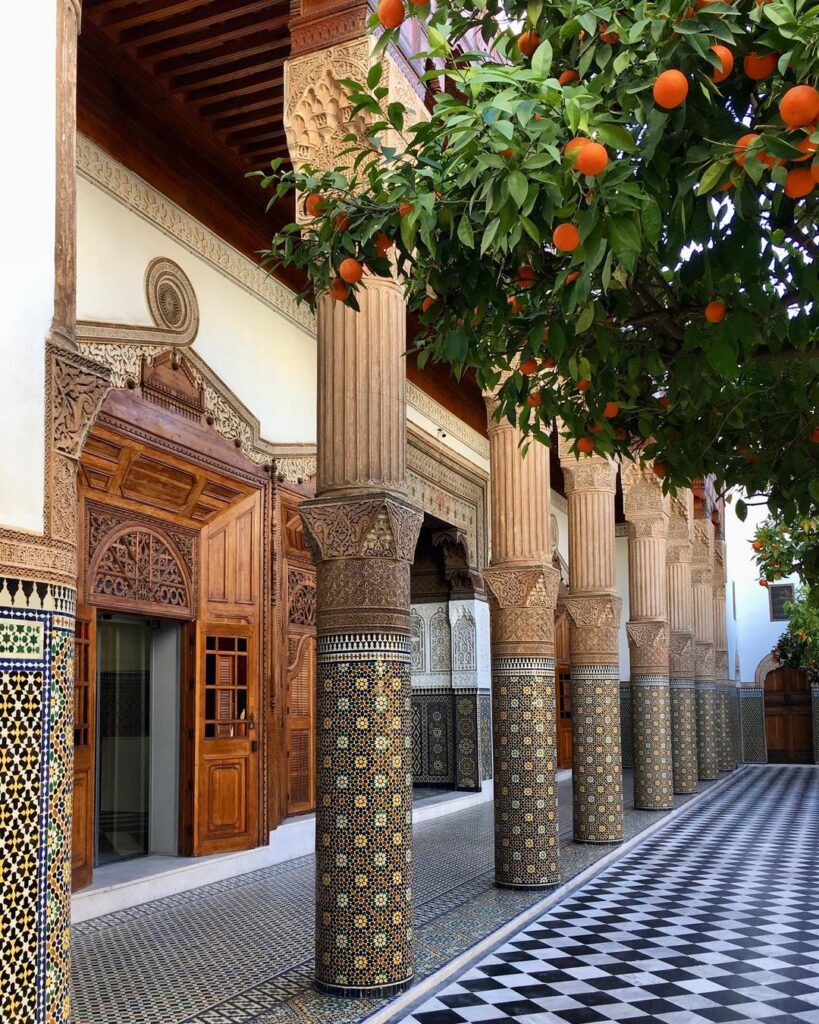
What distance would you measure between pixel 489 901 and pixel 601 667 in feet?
8.50

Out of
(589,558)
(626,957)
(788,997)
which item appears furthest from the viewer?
(589,558)

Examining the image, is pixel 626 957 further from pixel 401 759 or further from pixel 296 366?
pixel 296 366

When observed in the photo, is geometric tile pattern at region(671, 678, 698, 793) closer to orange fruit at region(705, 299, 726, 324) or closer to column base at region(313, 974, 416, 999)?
column base at region(313, 974, 416, 999)

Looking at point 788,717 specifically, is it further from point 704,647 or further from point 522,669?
point 522,669

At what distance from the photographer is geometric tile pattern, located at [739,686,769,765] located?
18.6 metres

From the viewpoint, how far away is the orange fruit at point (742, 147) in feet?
5.32

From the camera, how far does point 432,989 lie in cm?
407

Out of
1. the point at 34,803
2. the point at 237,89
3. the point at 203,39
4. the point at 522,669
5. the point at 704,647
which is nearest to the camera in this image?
the point at 34,803

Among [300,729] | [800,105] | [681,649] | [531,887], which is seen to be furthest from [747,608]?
[800,105]

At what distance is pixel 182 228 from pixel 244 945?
12.8 feet

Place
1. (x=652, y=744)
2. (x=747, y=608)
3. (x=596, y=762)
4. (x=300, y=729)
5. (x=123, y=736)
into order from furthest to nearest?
1. (x=747, y=608)
2. (x=652, y=744)
3. (x=596, y=762)
4. (x=300, y=729)
5. (x=123, y=736)

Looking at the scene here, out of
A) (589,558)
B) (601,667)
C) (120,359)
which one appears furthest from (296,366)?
(601,667)

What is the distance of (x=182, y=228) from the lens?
20.3 feet

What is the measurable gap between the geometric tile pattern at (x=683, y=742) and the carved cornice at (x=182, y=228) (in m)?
6.37
